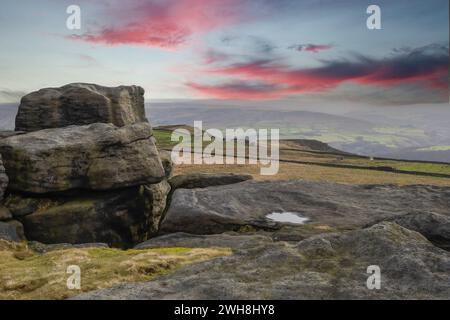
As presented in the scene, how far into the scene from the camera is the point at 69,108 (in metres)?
49.1

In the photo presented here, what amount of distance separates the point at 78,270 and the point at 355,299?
14.1 meters

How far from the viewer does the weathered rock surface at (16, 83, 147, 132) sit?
48375mm

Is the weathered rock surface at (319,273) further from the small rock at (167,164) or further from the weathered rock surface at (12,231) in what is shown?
the small rock at (167,164)

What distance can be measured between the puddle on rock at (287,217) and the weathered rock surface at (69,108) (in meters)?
26.2

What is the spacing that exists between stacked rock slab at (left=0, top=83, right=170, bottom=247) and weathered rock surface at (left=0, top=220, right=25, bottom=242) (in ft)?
3.41

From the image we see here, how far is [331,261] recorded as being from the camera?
1716 centimetres

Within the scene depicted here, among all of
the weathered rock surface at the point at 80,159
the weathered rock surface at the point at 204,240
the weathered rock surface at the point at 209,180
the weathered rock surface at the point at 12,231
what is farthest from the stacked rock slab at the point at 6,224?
Result: the weathered rock surface at the point at 209,180

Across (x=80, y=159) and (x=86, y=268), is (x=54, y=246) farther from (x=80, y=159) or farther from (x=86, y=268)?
(x=86, y=268)
